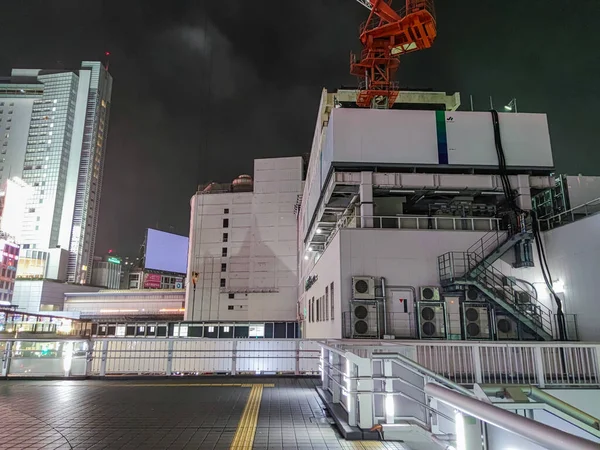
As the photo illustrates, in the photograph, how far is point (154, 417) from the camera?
6.88 m

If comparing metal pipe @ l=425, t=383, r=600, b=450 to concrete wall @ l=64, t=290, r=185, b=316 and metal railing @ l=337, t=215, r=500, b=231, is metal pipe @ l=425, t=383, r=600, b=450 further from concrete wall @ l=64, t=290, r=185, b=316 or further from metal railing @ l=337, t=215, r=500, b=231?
concrete wall @ l=64, t=290, r=185, b=316

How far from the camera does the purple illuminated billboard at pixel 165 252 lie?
3199 inches

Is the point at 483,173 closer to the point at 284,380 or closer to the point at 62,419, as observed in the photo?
the point at 284,380

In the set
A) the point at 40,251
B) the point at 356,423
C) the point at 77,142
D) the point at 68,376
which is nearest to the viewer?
the point at 356,423

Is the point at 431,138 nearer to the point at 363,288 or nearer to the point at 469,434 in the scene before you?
A: the point at 363,288

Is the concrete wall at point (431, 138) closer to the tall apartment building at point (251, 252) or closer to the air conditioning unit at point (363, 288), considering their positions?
the air conditioning unit at point (363, 288)

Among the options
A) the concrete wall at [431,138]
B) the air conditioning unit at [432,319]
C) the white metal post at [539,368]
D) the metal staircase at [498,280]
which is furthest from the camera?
the concrete wall at [431,138]

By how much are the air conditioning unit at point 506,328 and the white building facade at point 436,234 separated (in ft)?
0.15

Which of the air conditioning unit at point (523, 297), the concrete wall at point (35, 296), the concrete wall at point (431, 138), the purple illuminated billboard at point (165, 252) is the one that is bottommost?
the air conditioning unit at point (523, 297)

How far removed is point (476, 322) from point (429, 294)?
2.38m

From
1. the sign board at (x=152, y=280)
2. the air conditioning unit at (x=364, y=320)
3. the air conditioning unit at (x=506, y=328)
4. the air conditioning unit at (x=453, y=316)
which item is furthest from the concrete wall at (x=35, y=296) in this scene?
the air conditioning unit at (x=506, y=328)

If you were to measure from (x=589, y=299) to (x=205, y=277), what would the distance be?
1728 inches

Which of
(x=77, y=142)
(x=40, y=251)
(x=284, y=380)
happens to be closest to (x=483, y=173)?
(x=284, y=380)

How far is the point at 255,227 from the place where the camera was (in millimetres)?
51000
